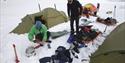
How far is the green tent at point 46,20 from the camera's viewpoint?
8.48 m

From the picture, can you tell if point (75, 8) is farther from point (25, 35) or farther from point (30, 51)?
point (25, 35)

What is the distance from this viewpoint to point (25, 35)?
8.76 metres

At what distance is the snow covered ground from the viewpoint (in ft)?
24.3

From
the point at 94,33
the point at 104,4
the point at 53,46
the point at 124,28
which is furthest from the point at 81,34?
the point at 104,4

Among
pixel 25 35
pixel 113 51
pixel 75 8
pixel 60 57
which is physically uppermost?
pixel 75 8

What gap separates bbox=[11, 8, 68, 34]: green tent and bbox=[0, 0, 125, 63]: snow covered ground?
0.87ft

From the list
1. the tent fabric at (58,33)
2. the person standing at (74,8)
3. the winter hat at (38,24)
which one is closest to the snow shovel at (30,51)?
the winter hat at (38,24)

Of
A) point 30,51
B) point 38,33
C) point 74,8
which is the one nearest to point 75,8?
point 74,8

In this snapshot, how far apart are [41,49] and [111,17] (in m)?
3.56

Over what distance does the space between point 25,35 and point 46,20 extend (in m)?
0.95

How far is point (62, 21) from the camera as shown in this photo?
927 cm

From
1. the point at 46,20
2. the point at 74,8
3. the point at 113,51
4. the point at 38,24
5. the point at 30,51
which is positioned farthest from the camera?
the point at 46,20

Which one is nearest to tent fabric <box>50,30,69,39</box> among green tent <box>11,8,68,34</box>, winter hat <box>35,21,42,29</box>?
green tent <box>11,8,68,34</box>

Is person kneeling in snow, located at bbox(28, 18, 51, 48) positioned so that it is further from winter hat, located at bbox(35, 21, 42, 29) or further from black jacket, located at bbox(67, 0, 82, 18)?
black jacket, located at bbox(67, 0, 82, 18)
